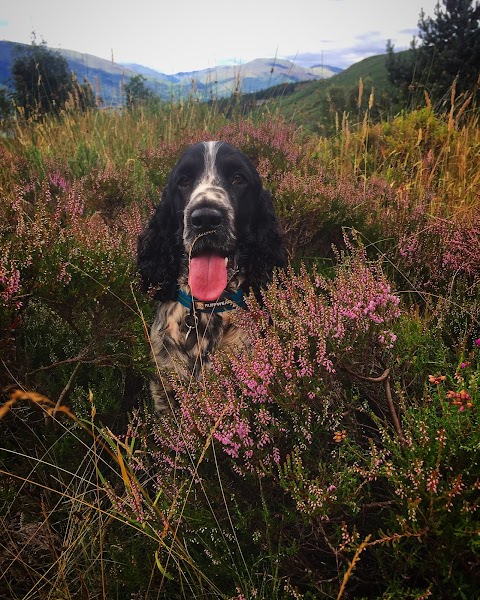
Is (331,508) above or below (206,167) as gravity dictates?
below

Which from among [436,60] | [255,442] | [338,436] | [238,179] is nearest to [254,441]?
[255,442]

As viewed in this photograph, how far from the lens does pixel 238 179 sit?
10.7 ft

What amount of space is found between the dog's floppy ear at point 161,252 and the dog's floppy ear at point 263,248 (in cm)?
49

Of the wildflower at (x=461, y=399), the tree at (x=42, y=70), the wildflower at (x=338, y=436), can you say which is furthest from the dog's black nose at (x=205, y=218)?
the tree at (x=42, y=70)

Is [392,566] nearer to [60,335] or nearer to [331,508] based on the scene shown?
[331,508]

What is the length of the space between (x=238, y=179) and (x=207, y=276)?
837 millimetres

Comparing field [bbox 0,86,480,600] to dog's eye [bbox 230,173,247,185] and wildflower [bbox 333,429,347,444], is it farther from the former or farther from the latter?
dog's eye [bbox 230,173,247,185]

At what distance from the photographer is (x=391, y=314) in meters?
1.81

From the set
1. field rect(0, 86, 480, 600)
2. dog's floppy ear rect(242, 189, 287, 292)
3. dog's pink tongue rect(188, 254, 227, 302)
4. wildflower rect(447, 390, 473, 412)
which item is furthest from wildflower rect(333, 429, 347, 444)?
dog's floppy ear rect(242, 189, 287, 292)

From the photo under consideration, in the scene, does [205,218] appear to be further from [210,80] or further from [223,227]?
[210,80]

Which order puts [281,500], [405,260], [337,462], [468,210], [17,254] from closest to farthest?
[337,462] → [281,500] → [17,254] → [405,260] → [468,210]

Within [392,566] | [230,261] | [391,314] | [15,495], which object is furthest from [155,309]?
[392,566]

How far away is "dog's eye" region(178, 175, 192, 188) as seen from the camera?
3.21 metres

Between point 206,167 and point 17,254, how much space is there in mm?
1484
